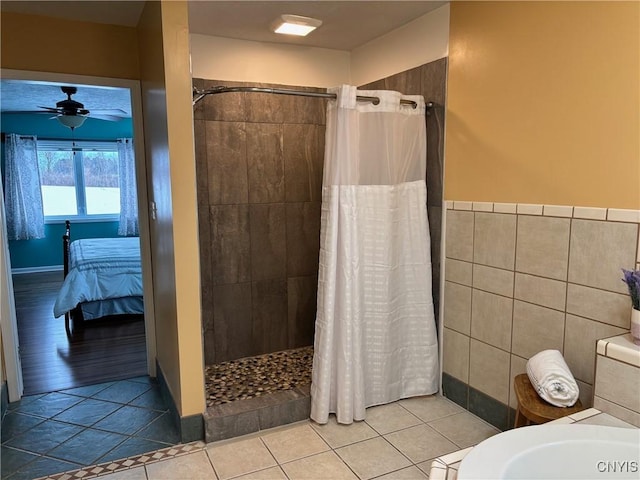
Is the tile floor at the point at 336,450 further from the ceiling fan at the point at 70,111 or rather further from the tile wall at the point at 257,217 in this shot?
the ceiling fan at the point at 70,111

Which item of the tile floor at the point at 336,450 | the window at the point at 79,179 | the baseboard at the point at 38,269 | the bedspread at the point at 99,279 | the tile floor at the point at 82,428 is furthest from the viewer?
the window at the point at 79,179

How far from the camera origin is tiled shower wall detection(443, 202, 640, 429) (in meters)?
1.74

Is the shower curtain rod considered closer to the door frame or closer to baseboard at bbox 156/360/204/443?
the door frame

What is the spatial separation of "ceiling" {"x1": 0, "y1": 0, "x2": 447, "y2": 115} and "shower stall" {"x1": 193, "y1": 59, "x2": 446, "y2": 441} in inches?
12.3

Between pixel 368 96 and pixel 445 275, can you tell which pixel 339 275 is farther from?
pixel 368 96

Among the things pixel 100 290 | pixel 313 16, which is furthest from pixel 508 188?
pixel 100 290

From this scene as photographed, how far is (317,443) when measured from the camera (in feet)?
7.23

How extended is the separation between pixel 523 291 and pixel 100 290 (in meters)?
3.73

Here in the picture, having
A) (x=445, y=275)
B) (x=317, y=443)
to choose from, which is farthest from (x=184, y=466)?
(x=445, y=275)

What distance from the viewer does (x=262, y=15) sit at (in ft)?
8.30

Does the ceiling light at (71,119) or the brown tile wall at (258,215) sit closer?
the brown tile wall at (258,215)

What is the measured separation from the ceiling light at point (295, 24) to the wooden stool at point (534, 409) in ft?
7.10

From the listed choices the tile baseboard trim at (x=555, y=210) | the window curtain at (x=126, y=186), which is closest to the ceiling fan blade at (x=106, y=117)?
the window curtain at (x=126, y=186)

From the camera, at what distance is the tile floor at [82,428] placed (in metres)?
2.09
